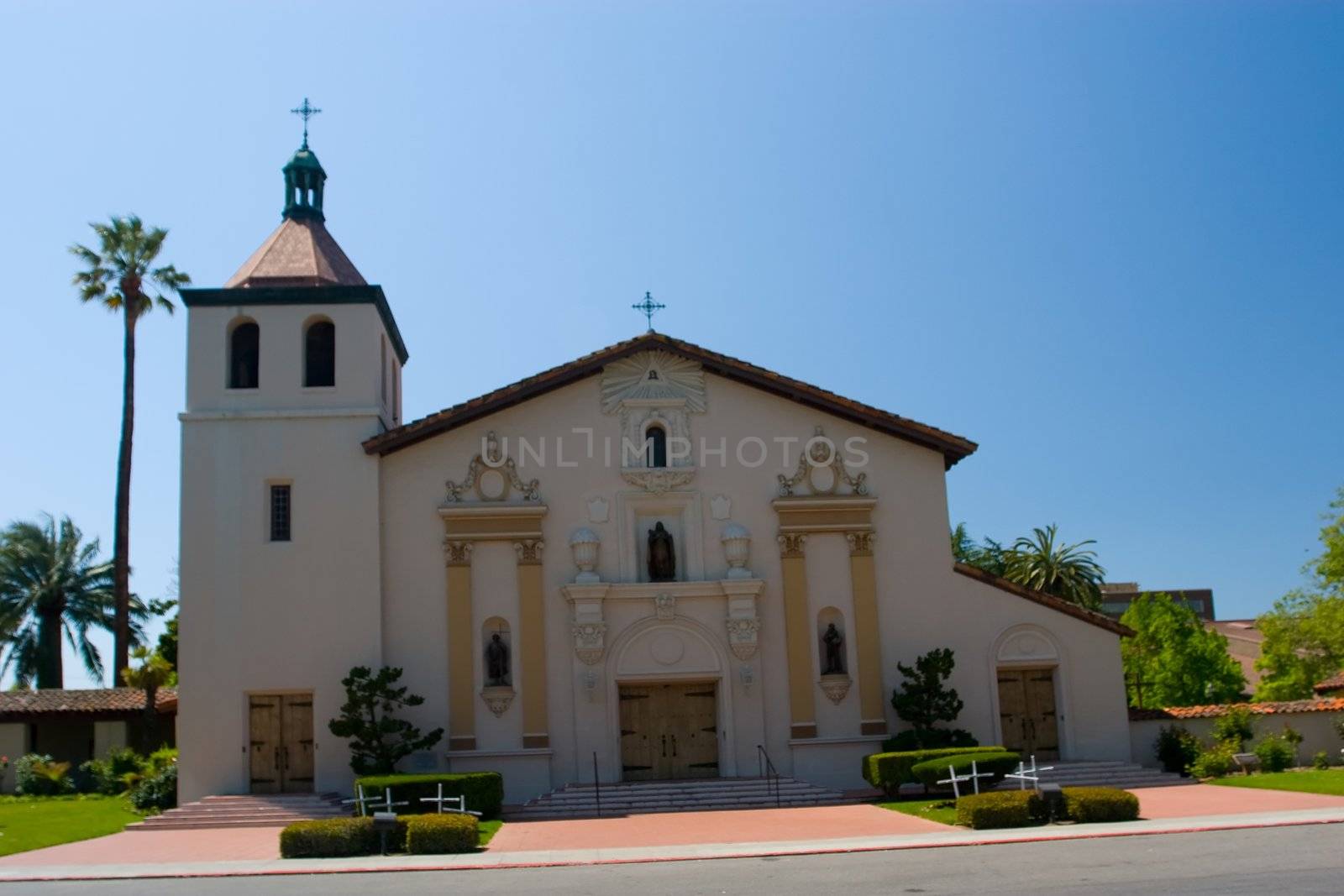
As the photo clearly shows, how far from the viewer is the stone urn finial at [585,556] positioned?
29359 mm

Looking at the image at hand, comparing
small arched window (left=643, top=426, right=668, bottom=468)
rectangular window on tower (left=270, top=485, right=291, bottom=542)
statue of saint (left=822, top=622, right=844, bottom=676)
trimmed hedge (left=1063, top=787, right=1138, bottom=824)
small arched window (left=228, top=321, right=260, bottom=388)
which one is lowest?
trimmed hedge (left=1063, top=787, right=1138, bottom=824)

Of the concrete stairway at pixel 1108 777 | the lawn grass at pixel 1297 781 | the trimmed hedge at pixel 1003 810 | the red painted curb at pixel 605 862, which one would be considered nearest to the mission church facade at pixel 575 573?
the concrete stairway at pixel 1108 777

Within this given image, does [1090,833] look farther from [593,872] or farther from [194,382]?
[194,382]

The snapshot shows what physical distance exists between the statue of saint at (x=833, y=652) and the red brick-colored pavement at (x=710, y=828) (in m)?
3.93

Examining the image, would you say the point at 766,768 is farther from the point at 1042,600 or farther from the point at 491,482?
the point at 491,482

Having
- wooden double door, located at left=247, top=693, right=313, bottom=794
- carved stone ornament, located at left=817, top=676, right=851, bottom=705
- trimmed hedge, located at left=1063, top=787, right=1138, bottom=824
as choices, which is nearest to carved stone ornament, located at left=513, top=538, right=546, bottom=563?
wooden double door, located at left=247, top=693, right=313, bottom=794

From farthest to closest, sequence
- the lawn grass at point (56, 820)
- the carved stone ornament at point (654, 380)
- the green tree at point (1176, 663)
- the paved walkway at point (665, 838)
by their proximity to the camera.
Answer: the green tree at point (1176, 663), the carved stone ornament at point (654, 380), the lawn grass at point (56, 820), the paved walkway at point (665, 838)

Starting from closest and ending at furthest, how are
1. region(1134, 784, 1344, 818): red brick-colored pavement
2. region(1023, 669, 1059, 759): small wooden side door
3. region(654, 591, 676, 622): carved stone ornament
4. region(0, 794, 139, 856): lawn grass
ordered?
region(1134, 784, 1344, 818): red brick-colored pavement
region(0, 794, 139, 856): lawn grass
region(654, 591, 676, 622): carved stone ornament
region(1023, 669, 1059, 759): small wooden side door

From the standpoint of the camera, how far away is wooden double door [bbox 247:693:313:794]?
28.0 metres

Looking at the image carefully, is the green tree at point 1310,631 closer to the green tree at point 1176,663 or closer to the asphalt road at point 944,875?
the green tree at point 1176,663

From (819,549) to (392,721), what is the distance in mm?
10283

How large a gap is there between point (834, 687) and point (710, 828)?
732 cm

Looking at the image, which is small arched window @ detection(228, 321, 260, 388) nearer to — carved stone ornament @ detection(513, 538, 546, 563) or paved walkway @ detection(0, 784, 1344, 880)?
carved stone ornament @ detection(513, 538, 546, 563)

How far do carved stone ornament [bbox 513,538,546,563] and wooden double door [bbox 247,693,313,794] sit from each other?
214 inches
